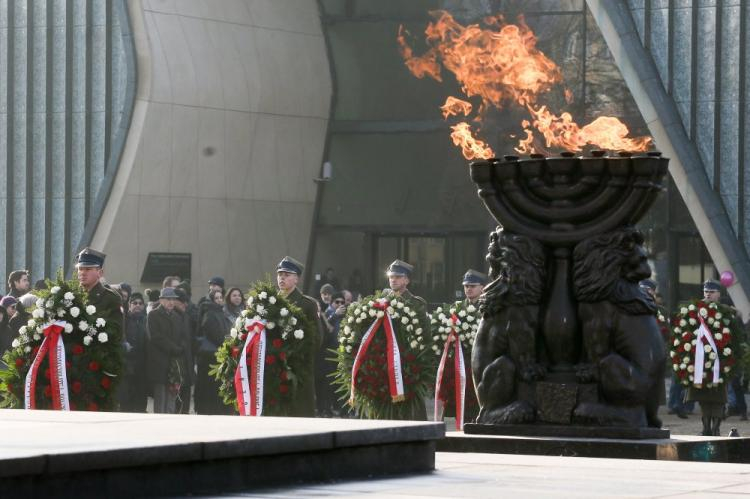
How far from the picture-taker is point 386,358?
17.9 meters

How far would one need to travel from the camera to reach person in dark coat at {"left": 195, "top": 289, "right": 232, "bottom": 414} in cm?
2145

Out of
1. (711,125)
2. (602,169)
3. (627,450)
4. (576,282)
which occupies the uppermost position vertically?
(711,125)

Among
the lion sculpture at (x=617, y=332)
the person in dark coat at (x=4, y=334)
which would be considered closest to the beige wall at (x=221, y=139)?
the person in dark coat at (x=4, y=334)

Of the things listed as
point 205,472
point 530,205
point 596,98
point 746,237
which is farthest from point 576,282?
point 596,98

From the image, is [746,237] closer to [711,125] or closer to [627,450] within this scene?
[711,125]

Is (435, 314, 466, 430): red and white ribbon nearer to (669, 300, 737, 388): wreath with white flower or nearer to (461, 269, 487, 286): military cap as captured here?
(461, 269, 487, 286): military cap

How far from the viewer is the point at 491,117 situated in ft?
118

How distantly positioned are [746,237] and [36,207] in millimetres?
14080

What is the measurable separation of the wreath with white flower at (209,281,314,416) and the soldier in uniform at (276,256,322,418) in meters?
0.05

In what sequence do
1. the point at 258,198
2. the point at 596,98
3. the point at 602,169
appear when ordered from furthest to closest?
the point at 258,198
the point at 596,98
the point at 602,169

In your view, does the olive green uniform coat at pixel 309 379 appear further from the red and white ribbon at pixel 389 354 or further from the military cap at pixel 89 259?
the military cap at pixel 89 259

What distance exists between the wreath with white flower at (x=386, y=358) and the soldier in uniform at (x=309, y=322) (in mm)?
669

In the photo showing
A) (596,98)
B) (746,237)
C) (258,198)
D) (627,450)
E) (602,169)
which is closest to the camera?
(627,450)

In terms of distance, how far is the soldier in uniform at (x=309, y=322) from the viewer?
16.8 metres
